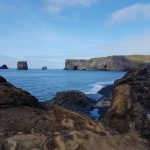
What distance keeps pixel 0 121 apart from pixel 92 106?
21.4 meters

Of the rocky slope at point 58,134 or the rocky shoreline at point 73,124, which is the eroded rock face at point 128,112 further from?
the rocky slope at point 58,134

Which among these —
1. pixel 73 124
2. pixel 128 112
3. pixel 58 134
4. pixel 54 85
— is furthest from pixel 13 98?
pixel 54 85

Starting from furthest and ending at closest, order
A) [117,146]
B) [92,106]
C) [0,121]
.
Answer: [92,106]
[0,121]
[117,146]

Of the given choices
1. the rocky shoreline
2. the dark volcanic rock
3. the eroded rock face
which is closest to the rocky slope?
the rocky shoreline

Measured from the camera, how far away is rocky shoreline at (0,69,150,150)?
7.33m

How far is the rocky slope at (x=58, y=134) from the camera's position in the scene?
285 inches

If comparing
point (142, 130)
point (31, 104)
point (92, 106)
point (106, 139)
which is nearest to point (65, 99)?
point (92, 106)

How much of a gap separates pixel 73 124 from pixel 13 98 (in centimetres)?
451

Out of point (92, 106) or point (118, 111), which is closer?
point (118, 111)

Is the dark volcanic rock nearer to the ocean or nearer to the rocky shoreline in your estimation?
the rocky shoreline

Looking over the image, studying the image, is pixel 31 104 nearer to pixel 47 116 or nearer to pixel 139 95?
pixel 47 116

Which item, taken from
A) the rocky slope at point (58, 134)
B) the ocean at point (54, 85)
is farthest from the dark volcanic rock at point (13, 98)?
the ocean at point (54, 85)

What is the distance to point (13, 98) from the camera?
41.2 feet

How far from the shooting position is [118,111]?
1146 centimetres
